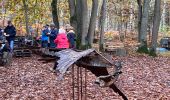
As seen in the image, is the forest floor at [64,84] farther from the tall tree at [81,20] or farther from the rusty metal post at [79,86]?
the tall tree at [81,20]

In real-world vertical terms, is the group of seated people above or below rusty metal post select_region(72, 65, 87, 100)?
above

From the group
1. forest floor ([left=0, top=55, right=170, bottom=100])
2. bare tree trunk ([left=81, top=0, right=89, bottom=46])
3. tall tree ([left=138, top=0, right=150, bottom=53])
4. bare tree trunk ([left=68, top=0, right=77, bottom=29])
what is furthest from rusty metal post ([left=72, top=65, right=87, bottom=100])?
tall tree ([left=138, top=0, right=150, bottom=53])

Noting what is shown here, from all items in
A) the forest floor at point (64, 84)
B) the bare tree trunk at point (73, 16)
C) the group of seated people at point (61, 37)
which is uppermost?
the bare tree trunk at point (73, 16)

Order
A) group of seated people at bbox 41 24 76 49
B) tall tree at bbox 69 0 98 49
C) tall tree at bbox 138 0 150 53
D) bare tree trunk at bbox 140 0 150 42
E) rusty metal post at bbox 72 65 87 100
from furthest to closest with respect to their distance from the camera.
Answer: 1. tall tree at bbox 138 0 150 53
2. bare tree trunk at bbox 140 0 150 42
3. tall tree at bbox 69 0 98 49
4. group of seated people at bbox 41 24 76 49
5. rusty metal post at bbox 72 65 87 100

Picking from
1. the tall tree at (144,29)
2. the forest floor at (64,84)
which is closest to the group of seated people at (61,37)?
the forest floor at (64,84)

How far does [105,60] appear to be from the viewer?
6262mm

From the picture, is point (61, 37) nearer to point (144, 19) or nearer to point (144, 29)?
point (144, 19)

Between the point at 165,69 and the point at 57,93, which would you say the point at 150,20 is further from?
the point at 57,93

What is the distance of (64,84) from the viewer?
1305 cm

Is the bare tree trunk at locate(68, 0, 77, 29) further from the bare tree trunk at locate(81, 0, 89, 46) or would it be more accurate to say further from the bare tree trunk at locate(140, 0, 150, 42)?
the bare tree trunk at locate(140, 0, 150, 42)

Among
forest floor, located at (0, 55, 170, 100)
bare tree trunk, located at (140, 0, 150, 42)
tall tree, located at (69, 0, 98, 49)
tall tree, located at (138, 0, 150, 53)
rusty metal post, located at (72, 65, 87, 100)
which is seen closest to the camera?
rusty metal post, located at (72, 65, 87, 100)

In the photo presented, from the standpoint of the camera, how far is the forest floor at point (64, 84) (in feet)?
37.4

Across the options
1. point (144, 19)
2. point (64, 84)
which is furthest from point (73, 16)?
point (64, 84)

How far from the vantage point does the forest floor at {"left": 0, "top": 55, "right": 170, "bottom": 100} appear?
11.4 m
